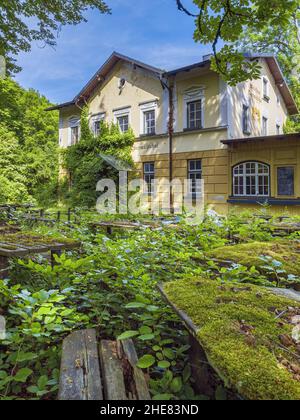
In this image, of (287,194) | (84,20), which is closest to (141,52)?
(84,20)

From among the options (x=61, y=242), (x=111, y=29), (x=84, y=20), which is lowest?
(x=61, y=242)

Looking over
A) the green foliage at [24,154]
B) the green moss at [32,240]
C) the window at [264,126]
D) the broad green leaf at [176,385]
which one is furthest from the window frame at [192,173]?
the broad green leaf at [176,385]

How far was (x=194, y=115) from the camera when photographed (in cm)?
1608

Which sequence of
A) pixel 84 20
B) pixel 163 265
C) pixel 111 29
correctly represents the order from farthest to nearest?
pixel 84 20
pixel 111 29
pixel 163 265

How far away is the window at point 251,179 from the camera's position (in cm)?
1418

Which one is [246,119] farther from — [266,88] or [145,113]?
[145,113]

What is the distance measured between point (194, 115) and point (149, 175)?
417 centimetres

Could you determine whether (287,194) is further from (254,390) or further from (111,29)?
(254,390)

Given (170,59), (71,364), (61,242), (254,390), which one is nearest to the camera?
(254,390)

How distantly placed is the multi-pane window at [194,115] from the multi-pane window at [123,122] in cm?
436

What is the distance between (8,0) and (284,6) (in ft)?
29.0

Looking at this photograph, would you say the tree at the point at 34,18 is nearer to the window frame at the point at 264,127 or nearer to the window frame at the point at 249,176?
the window frame at the point at 249,176

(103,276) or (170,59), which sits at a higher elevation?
(170,59)

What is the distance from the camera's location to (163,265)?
3074mm
